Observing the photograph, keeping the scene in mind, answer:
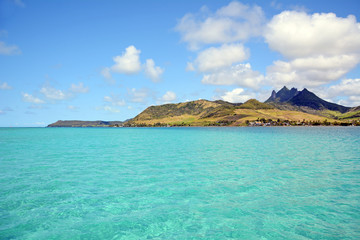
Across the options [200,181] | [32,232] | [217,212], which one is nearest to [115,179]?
[200,181]

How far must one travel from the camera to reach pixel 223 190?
21781 millimetres

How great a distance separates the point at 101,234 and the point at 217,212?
858cm

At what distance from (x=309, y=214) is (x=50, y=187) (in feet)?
83.4

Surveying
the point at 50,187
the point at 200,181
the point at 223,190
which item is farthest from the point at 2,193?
the point at 223,190

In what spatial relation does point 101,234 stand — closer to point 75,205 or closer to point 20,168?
point 75,205

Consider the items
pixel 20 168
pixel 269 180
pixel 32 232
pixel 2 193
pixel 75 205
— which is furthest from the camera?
pixel 20 168

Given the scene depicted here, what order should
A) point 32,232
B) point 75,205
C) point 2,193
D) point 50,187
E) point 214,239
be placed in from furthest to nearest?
point 50,187 → point 2,193 → point 75,205 → point 32,232 → point 214,239

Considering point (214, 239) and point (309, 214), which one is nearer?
point (214, 239)

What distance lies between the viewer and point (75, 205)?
18.2 m

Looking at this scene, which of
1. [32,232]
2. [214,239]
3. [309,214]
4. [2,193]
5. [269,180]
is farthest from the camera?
[269,180]

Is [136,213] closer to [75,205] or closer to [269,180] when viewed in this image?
[75,205]

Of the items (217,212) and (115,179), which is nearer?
(217,212)

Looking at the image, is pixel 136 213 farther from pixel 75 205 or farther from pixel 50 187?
pixel 50 187

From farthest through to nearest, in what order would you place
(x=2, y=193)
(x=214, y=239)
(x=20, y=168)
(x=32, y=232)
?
(x=20, y=168)
(x=2, y=193)
(x=32, y=232)
(x=214, y=239)
